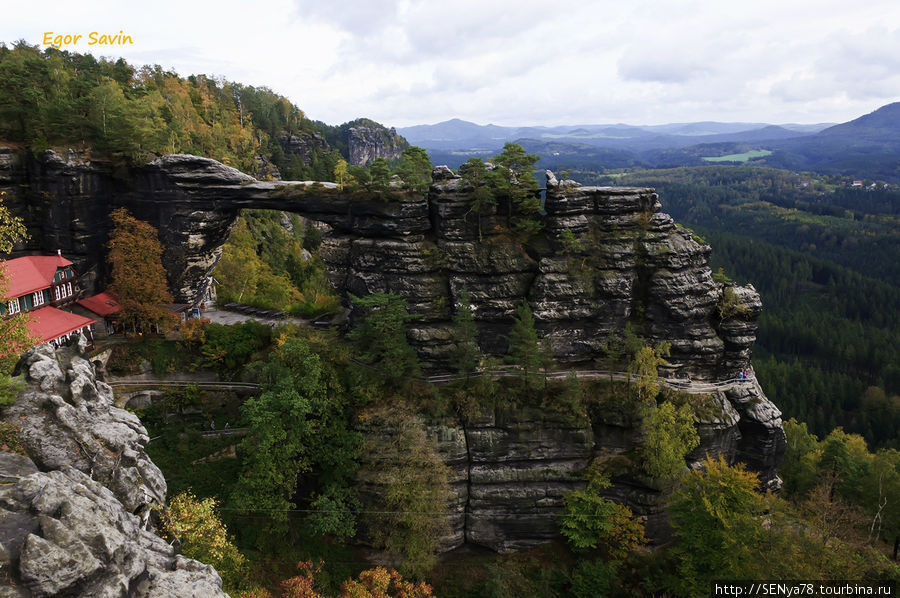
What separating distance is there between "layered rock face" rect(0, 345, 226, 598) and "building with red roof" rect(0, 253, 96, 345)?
1527 centimetres

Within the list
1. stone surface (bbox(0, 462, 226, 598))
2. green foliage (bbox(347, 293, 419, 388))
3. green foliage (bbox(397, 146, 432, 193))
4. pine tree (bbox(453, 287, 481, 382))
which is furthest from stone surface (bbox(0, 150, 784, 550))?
stone surface (bbox(0, 462, 226, 598))

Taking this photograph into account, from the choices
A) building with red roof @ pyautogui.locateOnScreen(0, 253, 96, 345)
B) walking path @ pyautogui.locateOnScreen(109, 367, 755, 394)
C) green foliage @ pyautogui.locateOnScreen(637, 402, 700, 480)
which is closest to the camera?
building with red roof @ pyautogui.locateOnScreen(0, 253, 96, 345)

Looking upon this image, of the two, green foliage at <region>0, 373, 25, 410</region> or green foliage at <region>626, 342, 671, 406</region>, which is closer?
green foliage at <region>0, 373, 25, 410</region>

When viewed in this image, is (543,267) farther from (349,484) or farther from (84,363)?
(84,363)

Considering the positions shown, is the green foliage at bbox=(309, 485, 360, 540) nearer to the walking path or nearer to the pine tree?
the walking path

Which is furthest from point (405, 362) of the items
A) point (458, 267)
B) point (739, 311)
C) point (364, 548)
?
point (739, 311)

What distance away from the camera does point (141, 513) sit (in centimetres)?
1642

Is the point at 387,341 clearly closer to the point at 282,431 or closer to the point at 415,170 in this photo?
the point at 282,431

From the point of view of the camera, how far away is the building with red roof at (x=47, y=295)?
30.5 meters

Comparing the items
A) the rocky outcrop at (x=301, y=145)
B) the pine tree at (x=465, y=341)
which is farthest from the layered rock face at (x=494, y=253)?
the rocky outcrop at (x=301, y=145)

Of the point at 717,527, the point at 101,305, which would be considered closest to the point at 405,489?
the point at 717,527

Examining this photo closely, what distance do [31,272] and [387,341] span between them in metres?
25.0

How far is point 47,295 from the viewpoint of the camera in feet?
110

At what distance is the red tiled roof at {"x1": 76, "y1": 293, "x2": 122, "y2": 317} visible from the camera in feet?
117
